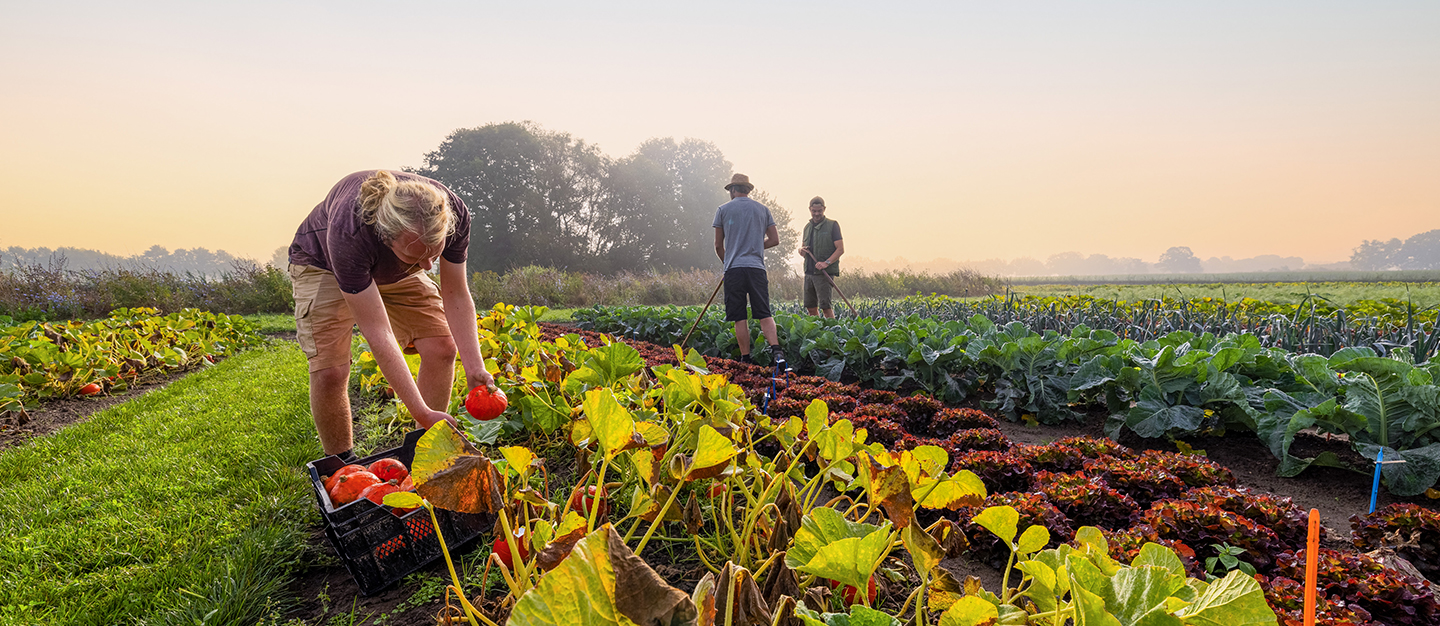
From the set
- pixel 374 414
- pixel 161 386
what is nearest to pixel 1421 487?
pixel 374 414

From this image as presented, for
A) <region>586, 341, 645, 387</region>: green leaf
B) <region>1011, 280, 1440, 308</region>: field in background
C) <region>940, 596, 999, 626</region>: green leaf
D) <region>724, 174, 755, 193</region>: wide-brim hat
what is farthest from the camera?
<region>1011, 280, 1440, 308</region>: field in background

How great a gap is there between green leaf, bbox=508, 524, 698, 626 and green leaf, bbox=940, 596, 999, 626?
0.37 meters

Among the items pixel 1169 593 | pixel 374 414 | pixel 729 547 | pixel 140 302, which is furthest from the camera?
pixel 140 302

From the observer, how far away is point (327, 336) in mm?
2514

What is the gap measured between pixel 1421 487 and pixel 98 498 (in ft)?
17.3

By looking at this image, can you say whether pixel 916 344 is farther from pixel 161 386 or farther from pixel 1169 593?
pixel 161 386

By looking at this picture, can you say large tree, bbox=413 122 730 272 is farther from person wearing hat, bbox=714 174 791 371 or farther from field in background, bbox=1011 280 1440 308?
person wearing hat, bbox=714 174 791 371

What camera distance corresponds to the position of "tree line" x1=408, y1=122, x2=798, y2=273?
104ft

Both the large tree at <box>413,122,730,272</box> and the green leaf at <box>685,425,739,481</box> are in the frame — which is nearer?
the green leaf at <box>685,425,739,481</box>

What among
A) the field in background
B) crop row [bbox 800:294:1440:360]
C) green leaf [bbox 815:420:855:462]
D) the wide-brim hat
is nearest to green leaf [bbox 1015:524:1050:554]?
green leaf [bbox 815:420:855:462]

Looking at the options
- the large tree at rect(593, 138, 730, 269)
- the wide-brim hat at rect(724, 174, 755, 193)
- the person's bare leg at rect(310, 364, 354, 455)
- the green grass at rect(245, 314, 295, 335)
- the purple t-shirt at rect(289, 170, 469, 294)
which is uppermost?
the large tree at rect(593, 138, 730, 269)

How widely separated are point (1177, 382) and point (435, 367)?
11.9 feet

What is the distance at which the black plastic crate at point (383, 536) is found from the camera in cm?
154

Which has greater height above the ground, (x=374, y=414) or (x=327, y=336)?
(x=327, y=336)
